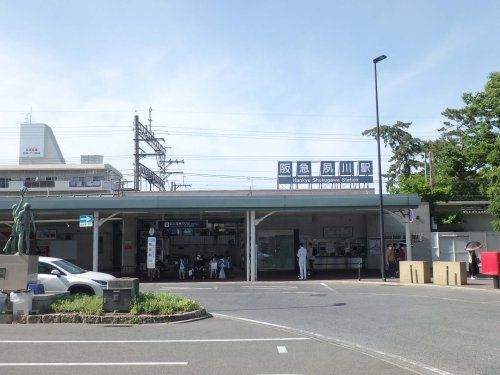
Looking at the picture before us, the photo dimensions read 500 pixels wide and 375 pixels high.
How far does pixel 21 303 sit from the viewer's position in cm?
1298

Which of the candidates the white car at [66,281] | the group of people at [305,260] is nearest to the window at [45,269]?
the white car at [66,281]

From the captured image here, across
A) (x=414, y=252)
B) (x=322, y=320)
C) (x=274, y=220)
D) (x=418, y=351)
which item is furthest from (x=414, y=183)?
(x=418, y=351)

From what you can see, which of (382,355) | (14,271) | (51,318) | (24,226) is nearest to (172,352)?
(382,355)

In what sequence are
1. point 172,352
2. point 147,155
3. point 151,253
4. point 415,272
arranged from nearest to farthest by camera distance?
1. point 172,352
2. point 415,272
3. point 151,253
4. point 147,155

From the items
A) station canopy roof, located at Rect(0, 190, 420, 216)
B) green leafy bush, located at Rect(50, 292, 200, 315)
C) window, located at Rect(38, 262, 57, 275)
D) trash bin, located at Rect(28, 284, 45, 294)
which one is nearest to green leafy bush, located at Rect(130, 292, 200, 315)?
green leafy bush, located at Rect(50, 292, 200, 315)

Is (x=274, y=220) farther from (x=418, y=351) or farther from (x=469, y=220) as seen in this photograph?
(x=418, y=351)

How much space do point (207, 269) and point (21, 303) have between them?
18955 mm

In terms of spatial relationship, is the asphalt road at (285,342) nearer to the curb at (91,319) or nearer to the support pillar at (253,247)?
the curb at (91,319)

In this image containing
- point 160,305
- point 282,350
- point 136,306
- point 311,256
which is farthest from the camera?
point 311,256

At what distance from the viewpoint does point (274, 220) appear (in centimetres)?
3434

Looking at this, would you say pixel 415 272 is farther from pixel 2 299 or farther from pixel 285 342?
pixel 2 299

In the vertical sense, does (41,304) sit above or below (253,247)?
below

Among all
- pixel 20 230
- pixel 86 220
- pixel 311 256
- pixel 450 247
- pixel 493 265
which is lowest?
pixel 493 265

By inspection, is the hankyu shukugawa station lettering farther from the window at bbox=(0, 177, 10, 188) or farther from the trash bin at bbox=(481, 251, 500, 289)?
the window at bbox=(0, 177, 10, 188)
